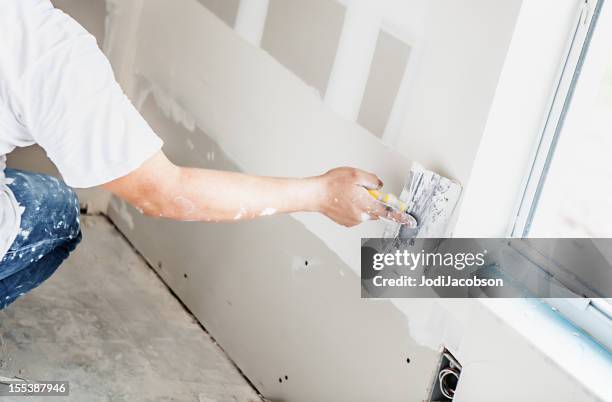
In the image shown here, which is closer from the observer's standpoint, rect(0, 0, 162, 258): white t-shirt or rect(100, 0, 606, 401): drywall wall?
rect(0, 0, 162, 258): white t-shirt

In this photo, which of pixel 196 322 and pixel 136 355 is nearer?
pixel 136 355

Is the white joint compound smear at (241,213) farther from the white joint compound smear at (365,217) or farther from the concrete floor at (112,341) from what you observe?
the concrete floor at (112,341)

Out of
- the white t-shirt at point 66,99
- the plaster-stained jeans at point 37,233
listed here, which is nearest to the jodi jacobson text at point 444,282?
the white t-shirt at point 66,99

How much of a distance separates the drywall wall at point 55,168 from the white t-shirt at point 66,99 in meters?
1.35

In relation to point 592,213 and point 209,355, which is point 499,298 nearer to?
point 592,213

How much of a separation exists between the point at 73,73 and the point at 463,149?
2.74 feet

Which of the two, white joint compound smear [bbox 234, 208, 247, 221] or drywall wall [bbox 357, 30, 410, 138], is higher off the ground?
drywall wall [bbox 357, 30, 410, 138]

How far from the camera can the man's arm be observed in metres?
1.88

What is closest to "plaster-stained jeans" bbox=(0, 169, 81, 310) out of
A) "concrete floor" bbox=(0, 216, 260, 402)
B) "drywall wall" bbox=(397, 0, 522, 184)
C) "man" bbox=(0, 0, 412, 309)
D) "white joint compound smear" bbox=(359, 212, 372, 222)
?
"man" bbox=(0, 0, 412, 309)

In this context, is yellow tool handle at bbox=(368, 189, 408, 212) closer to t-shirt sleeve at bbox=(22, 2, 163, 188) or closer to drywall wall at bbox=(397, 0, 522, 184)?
drywall wall at bbox=(397, 0, 522, 184)

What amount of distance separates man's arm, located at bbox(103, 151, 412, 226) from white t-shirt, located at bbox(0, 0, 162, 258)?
113 mm

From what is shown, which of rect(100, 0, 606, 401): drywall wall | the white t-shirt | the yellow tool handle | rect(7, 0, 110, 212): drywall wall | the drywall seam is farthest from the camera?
rect(7, 0, 110, 212): drywall wall

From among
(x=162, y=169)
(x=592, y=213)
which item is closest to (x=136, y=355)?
(x=162, y=169)

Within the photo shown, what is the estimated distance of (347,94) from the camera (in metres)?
2.10
